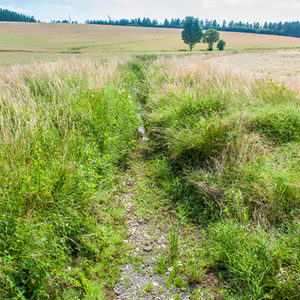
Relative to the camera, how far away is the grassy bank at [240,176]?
2227 mm

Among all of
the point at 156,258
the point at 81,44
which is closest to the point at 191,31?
the point at 81,44

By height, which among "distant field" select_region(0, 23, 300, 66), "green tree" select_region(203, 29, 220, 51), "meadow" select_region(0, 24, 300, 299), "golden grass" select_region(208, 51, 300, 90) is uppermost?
"green tree" select_region(203, 29, 220, 51)

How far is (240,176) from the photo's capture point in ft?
11.1

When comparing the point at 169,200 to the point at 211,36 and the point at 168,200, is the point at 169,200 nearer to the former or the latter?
the point at 168,200

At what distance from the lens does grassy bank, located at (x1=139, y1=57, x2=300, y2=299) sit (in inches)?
87.7

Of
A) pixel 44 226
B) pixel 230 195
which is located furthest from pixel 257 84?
pixel 44 226

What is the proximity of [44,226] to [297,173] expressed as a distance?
3.21 metres

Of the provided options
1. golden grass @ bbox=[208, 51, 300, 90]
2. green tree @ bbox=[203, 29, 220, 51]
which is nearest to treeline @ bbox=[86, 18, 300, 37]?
green tree @ bbox=[203, 29, 220, 51]

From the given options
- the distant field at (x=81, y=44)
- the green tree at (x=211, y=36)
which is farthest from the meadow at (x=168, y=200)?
the green tree at (x=211, y=36)

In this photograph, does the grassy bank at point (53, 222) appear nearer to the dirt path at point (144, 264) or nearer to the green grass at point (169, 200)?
the green grass at point (169, 200)

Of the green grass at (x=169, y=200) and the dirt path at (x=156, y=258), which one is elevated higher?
the green grass at (x=169, y=200)

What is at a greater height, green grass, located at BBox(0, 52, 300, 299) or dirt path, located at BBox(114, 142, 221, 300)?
green grass, located at BBox(0, 52, 300, 299)

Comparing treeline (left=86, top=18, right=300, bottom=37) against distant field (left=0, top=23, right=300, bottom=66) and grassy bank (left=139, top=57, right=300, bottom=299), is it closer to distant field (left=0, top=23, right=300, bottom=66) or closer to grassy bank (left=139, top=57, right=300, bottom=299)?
distant field (left=0, top=23, right=300, bottom=66)

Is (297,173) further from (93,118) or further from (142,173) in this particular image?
(93,118)
